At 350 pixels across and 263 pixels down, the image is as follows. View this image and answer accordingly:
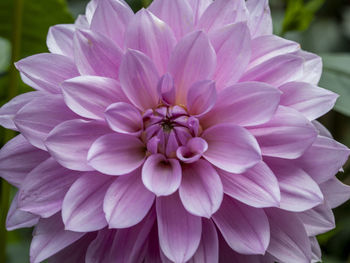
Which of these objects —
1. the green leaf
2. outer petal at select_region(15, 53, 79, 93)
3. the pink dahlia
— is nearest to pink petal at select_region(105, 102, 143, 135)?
the pink dahlia

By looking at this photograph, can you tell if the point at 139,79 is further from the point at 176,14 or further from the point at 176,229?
the point at 176,229

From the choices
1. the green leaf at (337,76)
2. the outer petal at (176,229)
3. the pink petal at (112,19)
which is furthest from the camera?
the green leaf at (337,76)

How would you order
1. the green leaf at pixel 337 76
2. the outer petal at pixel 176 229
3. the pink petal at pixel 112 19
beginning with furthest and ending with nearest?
the green leaf at pixel 337 76, the pink petal at pixel 112 19, the outer petal at pixel 176 229

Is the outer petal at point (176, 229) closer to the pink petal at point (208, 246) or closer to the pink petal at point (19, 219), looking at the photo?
the pink petal at point (208, 246)

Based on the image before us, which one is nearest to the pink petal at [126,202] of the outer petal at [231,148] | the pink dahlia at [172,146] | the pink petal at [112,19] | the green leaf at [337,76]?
the pink dahlia at [172,146]

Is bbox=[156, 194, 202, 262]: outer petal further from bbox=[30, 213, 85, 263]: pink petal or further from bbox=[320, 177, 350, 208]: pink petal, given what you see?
bbox=[320, 177, 350, 208]: pink petal
